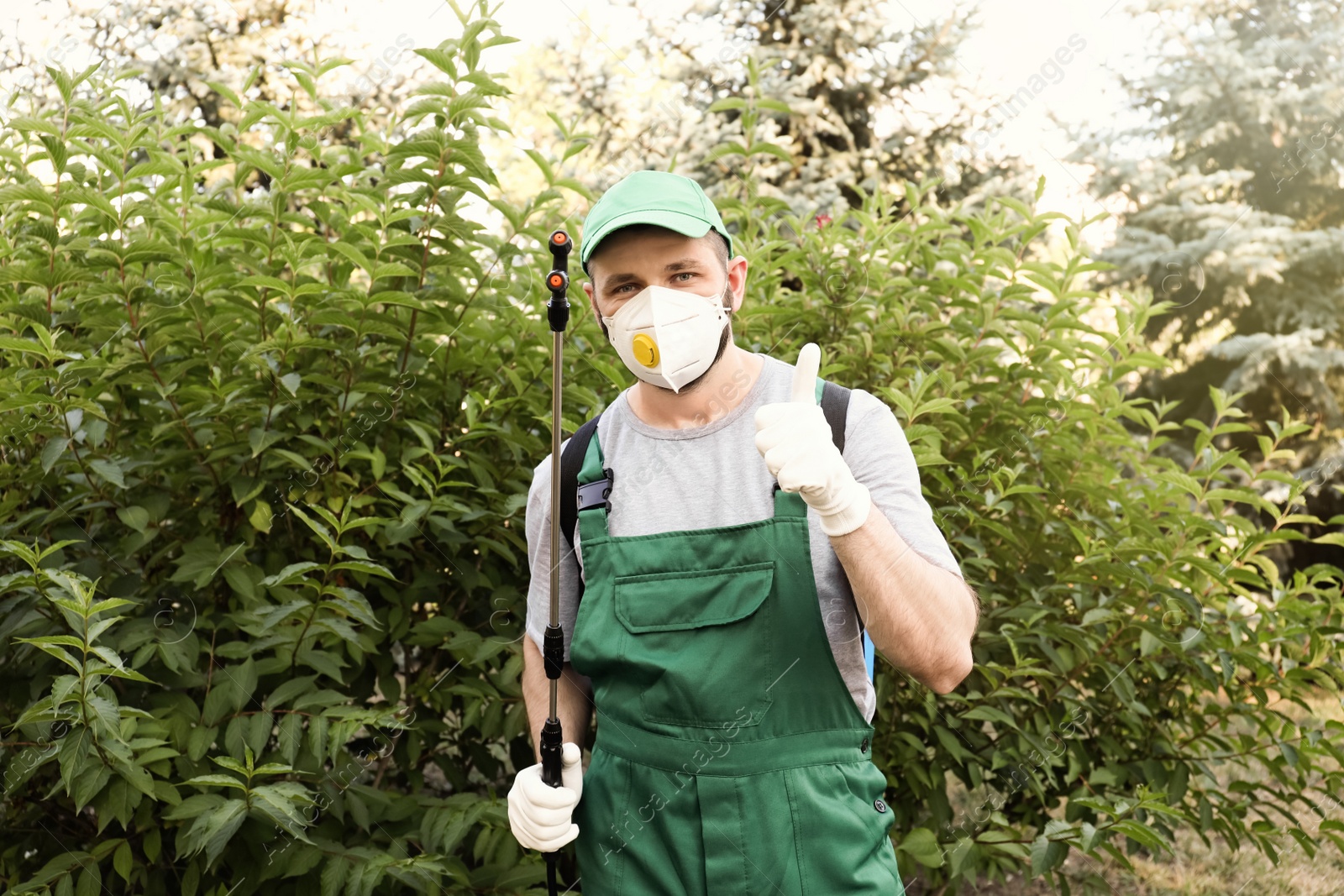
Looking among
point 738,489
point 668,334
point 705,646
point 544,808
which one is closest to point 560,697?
point 544,808

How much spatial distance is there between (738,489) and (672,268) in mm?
433

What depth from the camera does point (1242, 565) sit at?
2.86 metres

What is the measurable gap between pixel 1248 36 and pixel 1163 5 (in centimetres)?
88

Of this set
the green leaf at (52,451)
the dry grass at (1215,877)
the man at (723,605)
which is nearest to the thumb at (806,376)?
the man at (723,605)

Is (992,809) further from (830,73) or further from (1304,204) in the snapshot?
(1304,204)

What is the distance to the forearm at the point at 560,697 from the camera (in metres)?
2.00

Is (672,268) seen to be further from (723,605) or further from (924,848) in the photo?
(924,848)

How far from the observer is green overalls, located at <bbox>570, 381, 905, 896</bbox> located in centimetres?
165

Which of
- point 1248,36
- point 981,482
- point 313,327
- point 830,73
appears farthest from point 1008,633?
point 1248,36

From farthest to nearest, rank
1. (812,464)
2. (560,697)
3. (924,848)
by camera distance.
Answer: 1. (924,848)
2. (560,697)
3. (812,464)

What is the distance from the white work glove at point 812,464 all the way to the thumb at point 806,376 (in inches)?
1.3

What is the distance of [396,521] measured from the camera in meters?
2.30

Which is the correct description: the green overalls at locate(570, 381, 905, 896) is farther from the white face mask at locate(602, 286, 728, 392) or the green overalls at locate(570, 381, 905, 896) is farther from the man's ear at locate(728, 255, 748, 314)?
the man's ear at locate(728, 255, 748, 314)

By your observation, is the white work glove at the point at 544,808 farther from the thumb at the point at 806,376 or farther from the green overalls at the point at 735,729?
the thumb at the point at 806,376
